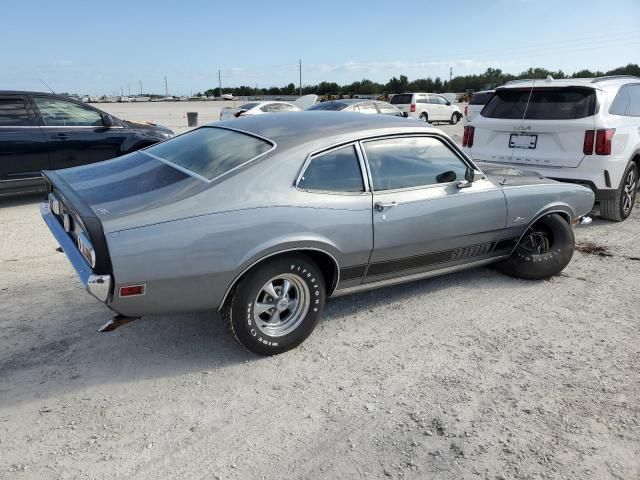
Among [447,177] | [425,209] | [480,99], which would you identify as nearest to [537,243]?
[447,177]

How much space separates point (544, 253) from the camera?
4.64m

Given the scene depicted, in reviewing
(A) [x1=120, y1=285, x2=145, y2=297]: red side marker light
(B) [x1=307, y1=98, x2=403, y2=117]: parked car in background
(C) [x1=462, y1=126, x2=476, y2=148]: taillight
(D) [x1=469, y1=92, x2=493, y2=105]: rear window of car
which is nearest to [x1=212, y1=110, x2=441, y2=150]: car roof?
(A) [x1=120, y1=285, x2=145, y2=297]: red side marker light

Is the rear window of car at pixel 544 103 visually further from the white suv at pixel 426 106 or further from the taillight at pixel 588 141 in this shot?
A: the white suv at pixel 426 106

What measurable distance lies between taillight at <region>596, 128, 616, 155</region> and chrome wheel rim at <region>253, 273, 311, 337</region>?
4.40 m

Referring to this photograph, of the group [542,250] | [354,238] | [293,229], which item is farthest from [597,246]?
[293,229]

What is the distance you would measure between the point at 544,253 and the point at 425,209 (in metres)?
1.59

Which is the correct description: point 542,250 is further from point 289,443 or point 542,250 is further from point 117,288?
point 117,288

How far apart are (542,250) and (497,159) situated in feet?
7.55

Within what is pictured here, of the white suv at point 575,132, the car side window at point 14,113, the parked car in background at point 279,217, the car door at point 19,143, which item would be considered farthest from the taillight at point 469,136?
the car side window at point 14,113

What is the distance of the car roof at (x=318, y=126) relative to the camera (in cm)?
347

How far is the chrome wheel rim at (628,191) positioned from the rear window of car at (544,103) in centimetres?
121

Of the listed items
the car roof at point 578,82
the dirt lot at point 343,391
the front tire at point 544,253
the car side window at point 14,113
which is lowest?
the dirt lot at point 343,391

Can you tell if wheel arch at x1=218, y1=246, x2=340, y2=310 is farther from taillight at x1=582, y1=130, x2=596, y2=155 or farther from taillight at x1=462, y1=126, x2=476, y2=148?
taillight at x1=462, y1=126, x2=476, y2=148

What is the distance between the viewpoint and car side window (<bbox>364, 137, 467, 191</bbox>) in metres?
3.66
